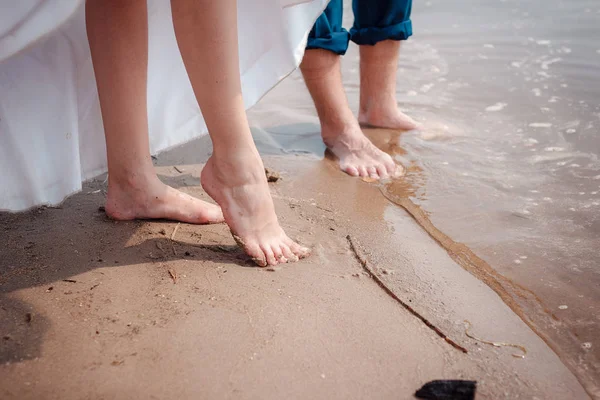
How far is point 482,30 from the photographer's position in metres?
4.89

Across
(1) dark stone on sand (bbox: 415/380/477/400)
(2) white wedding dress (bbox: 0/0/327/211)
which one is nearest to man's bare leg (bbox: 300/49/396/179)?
(2) white wedding dress (bbox: 0/0/327/211)

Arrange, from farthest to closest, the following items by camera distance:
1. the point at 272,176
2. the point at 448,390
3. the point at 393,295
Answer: the point at 272,176, the point at 393,295, the point at 448,390

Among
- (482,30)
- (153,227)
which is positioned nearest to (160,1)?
(153,227)

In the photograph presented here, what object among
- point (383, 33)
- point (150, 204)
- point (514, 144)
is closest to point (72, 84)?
point (150, 204)

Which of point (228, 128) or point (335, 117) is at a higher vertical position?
point (228, 128)

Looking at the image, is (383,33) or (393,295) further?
(383,33)

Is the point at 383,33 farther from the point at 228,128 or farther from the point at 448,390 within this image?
the point at 448,390

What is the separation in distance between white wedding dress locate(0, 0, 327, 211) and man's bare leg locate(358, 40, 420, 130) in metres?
0.86

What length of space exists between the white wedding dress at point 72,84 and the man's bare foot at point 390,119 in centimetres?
93

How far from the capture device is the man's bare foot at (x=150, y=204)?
180 centimetres

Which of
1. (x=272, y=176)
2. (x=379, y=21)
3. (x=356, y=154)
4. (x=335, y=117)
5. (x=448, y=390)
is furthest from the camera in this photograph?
(x=379, y=21)

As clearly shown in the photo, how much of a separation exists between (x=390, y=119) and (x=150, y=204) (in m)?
1.48

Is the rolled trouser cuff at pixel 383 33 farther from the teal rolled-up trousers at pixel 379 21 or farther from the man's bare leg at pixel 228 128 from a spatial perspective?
the man's bare leg at pixel 228 128

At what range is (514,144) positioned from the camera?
2.76m
